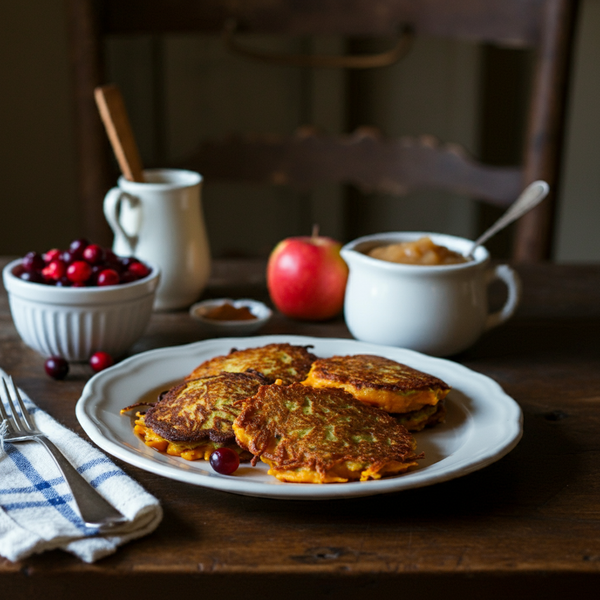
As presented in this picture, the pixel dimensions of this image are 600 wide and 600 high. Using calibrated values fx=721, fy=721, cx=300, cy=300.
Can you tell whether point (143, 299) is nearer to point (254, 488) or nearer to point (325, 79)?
point (254, 488)

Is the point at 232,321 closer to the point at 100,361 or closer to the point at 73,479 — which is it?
the point at 100,361

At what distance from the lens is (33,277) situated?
1.07m

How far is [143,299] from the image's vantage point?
1096 mm

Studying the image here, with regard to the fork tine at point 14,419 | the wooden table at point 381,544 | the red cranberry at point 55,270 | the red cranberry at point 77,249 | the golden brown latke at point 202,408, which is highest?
the red cranberry at point 77,249

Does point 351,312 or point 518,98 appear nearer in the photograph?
point 351,312

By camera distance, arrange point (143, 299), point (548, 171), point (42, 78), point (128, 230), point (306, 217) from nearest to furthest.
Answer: point (143, 299) < point (128, 230) < point (548, 171) < point (42, 78) < point (306, 217)

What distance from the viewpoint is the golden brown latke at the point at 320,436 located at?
0.70 meters

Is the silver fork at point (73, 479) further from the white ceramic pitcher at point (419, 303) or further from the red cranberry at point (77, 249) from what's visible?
the white ceramic pitcher at point (419, 303)

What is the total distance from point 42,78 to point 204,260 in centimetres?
178

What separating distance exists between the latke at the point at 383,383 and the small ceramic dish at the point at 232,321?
320 mm

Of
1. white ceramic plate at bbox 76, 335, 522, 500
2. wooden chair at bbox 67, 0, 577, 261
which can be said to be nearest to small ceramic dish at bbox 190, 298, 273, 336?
white ceramic plate at bbox 76, 335, 522, 500

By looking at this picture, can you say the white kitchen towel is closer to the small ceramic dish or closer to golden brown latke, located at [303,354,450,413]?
golden brown latke, located at [303,354,450,413]

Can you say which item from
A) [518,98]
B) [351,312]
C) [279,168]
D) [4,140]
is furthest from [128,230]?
[518,98]

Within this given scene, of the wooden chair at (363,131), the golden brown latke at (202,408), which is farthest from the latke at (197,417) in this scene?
the wooden chair at (363,131)
